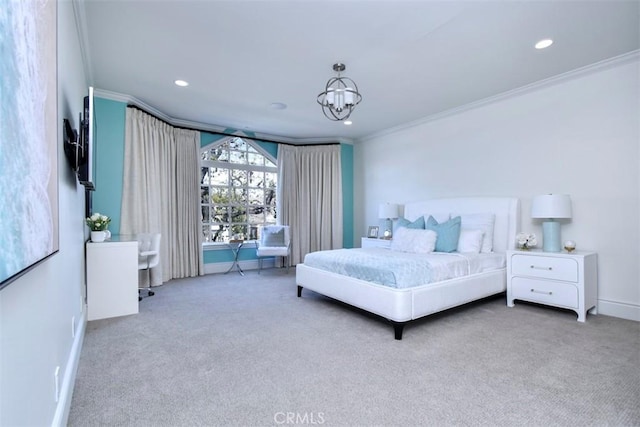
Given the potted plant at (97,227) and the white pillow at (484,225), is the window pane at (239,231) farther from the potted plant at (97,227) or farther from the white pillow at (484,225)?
the white pillow at (484,225)

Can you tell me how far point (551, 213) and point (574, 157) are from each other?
30.5 inches

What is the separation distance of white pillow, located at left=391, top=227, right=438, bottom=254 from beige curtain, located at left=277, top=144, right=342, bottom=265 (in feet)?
7.53

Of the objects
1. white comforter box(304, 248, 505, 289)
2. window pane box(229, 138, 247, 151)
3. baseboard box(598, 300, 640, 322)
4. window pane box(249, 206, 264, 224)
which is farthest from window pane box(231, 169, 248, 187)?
baseboard box(598, 300, 640, 322)

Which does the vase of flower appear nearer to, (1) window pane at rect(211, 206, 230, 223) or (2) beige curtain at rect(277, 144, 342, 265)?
(2) beige curtain at rect(277, 144, 342, 265)

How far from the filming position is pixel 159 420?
161cm

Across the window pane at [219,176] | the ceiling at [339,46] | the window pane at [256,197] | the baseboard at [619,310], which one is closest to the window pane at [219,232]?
the window pane at [256,197]

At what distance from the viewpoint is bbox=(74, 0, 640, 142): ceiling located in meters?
2.41

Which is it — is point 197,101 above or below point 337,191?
above

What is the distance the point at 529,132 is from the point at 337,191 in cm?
347

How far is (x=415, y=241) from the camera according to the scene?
4.00 metres

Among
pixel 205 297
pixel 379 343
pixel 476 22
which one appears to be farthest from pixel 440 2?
pixel 205 297

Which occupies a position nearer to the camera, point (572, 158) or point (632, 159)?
point (632, 159)

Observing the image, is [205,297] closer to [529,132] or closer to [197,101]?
[197,101]

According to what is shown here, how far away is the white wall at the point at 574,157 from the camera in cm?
314
